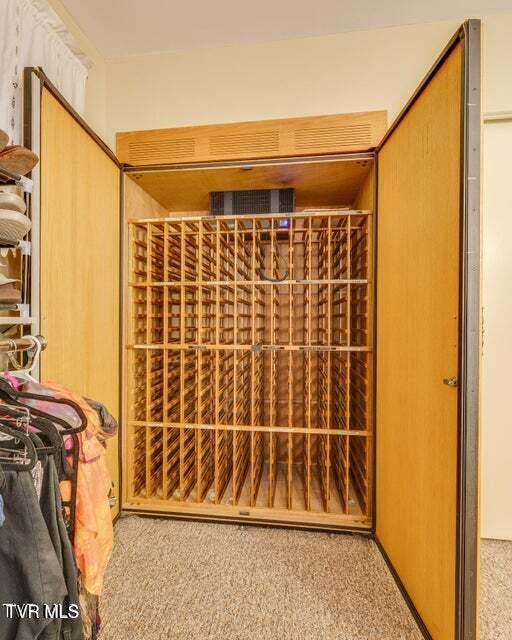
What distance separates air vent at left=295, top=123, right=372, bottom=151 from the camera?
1671 mm

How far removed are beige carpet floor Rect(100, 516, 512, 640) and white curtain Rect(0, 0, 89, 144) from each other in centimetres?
187

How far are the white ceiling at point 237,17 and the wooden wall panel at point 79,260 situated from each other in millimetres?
739

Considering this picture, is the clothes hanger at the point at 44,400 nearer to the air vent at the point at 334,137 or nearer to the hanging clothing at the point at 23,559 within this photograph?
the hanging clothing at the point at 23,559

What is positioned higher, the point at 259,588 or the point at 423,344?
the point at 423,344

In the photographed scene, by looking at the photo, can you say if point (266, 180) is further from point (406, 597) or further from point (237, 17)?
point (406, 597)

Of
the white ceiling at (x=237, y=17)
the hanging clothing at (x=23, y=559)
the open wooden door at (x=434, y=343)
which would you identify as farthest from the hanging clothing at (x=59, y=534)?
the white ceiling at (x=237, y=17)

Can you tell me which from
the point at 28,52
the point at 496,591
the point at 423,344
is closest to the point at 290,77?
the point at 28,52

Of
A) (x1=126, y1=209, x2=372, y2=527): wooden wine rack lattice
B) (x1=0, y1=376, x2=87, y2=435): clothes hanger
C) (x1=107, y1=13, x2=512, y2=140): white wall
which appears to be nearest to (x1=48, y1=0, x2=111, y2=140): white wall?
(x1=107, y1=13, x2=512, y2=140): white wall

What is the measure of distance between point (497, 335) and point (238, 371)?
152 centimetres

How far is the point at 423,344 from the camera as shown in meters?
1.18

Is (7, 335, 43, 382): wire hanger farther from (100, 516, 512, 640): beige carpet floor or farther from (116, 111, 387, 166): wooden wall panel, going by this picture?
(116, 111, 387, 166): wooden wall panel

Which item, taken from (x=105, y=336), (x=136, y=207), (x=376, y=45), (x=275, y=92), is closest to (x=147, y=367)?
(x=105, y=336)

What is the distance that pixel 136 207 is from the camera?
1.98m

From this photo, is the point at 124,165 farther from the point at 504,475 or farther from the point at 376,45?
the point at 504,475
